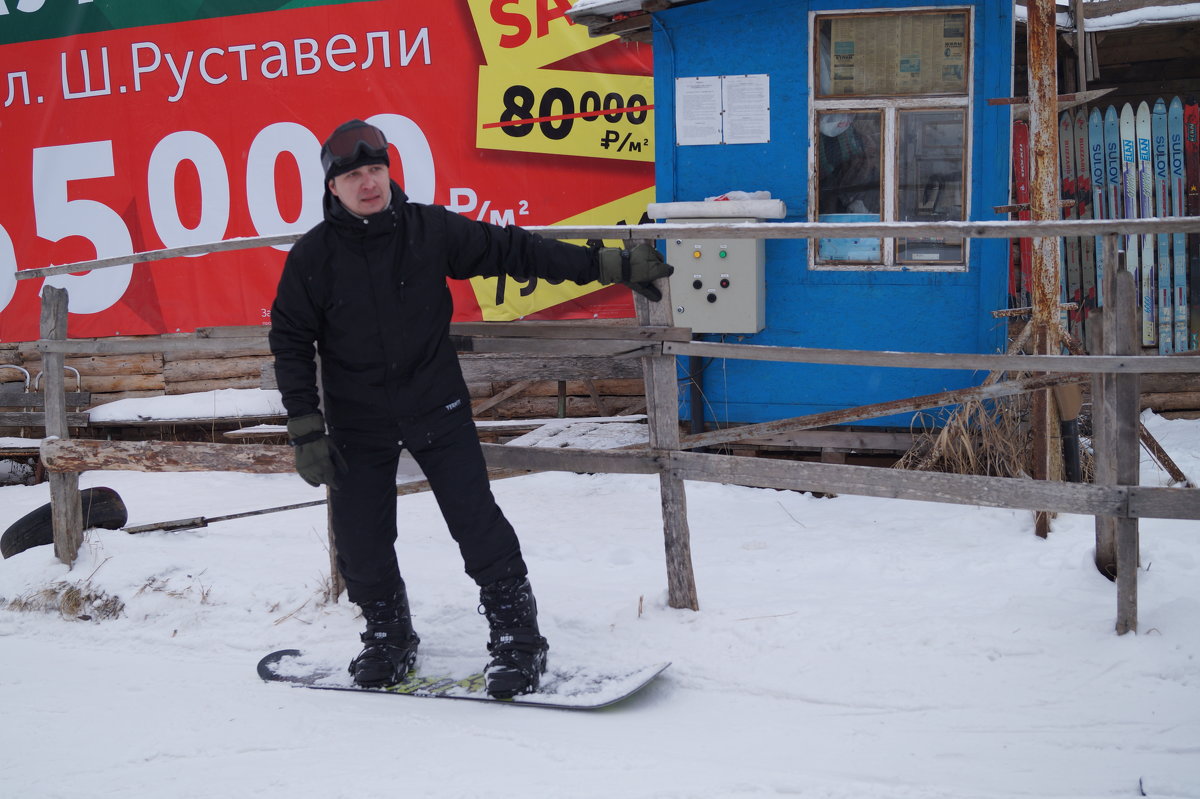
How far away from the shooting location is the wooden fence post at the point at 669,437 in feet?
14.3

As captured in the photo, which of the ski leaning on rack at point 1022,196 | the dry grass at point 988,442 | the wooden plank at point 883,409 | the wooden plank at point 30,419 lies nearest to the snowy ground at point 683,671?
the dry grass at point 988,442

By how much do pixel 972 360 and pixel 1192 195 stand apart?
5221 mm

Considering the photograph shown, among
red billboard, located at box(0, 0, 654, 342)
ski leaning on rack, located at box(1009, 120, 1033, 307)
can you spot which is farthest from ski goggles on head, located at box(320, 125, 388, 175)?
ski leaning on rack, located at box(1009, 120, 1033, 307)

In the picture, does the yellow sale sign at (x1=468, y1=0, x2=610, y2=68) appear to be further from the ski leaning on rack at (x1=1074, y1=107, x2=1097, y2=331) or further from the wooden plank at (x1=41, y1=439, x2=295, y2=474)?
the wooden plank at (x1=41, y1=439, x2=295, y2=474)

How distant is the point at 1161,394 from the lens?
773cm

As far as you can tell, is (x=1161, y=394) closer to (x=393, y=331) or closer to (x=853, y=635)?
(x=853, y=635)

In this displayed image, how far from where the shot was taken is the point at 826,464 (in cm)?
413

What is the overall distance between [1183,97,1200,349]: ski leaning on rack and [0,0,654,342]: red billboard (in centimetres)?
404

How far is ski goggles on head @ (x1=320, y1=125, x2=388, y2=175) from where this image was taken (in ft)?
11.6

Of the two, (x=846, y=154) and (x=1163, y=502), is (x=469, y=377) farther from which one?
(x=1163, y=502)

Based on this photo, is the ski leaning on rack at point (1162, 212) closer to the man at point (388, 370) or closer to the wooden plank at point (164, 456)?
the man at point (388, 370)

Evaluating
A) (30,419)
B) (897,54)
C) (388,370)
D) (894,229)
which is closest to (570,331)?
(388,370)

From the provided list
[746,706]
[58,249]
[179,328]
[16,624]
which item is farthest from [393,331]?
[58,249]

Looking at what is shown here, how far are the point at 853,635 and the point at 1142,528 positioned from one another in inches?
80.8
